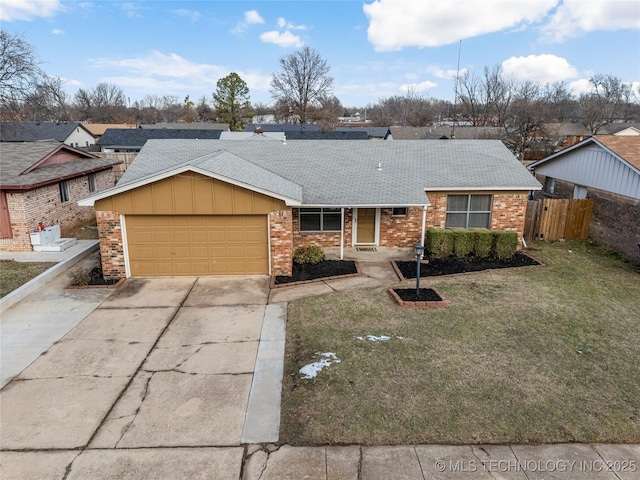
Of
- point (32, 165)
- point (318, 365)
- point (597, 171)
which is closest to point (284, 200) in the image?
point (318, 365)

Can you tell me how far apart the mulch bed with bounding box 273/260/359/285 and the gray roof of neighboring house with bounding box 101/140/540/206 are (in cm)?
189

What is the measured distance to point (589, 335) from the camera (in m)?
8.59

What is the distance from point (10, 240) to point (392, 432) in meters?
14.6

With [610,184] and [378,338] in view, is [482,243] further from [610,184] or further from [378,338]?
[378,338]

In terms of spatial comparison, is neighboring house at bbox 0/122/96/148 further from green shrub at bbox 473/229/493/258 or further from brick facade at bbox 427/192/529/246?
green shrub at bbox 473/229/493/258

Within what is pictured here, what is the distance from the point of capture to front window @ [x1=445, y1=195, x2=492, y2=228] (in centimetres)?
1442

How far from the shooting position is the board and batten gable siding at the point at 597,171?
13789 mm

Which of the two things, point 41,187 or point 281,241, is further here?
point 41,187

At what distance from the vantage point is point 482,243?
13641mm

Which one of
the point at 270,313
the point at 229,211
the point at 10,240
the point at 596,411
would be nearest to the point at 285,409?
the point at 270,313

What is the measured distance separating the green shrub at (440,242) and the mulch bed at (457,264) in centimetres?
20

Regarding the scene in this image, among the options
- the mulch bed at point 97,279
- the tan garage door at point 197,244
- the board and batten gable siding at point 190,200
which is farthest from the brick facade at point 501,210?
the mulch bed at point 97,279

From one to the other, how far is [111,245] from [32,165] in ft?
22.0

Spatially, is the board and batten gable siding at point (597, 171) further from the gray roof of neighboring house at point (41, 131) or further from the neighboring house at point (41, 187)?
the gray roof of neighboring house at point (41, 131)
